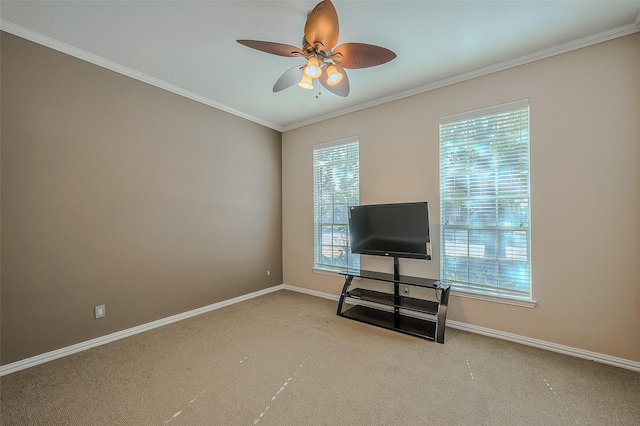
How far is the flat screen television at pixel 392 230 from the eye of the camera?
3.14 meters

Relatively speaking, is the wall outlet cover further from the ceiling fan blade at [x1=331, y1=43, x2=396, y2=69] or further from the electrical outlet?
the ceiling fan blade at [x1=331, y1=43, x2=396, y2=69]

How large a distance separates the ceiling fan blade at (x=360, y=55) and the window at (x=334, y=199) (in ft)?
6.00

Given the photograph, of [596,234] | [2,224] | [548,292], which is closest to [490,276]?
[548,292]

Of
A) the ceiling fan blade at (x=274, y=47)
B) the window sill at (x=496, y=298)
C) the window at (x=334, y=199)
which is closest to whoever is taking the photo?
the ceiling fan blade at (x=274, y=47)

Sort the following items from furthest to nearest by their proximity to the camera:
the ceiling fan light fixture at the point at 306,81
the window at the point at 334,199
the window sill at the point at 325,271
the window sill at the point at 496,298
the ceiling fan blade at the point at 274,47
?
the window sill at the point at 325,271 < the window at the point at 334,199 < the window sill at the point at 496,298 < the ceiling fan light fixture at the point at 306,81 < the ceiling fan blade at the point at 274,47

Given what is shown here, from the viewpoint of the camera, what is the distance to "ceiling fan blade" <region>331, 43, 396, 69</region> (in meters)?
2.01

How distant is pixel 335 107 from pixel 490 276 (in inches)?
115

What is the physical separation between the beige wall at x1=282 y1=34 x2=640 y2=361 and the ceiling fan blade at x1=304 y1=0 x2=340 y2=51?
1245 mm

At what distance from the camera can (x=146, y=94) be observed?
3.19 m

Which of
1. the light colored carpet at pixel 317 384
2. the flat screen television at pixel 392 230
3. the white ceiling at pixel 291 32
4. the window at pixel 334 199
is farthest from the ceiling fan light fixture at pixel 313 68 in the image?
the light colored carpet at pixel 317 384

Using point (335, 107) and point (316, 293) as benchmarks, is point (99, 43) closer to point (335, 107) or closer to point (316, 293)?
point (335, 107)

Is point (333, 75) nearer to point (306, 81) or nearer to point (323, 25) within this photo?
point (306, 81)

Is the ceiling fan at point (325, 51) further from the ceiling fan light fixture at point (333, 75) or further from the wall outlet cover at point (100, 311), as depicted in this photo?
the wall outlet cover at point (100, 311)

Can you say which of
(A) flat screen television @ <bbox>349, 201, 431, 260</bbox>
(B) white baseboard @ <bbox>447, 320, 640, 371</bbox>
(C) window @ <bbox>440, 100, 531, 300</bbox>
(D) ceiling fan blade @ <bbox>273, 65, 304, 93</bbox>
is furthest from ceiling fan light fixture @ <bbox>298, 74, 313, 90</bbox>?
(B) white baseboard @ <bbox>447, 320, 640, 371</bbox>
